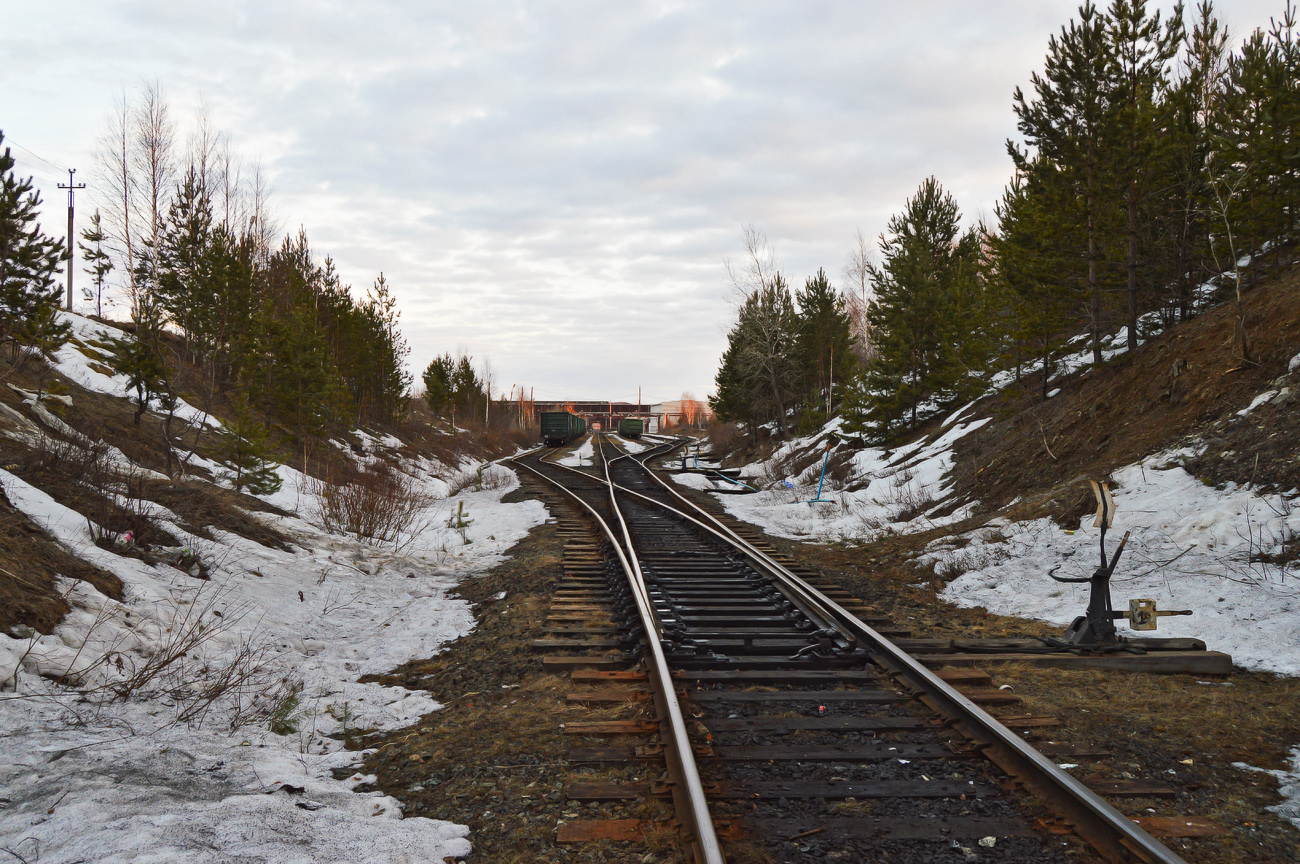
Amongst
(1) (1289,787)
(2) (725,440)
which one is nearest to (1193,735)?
(1) (1289,787)

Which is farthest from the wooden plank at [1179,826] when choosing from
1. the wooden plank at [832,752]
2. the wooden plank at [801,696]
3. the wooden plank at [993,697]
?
the wooden plank at [801,696]

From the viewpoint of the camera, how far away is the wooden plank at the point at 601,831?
293 centimetres

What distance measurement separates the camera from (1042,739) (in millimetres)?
3904

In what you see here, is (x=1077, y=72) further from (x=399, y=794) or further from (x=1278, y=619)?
(x=399, y=794)

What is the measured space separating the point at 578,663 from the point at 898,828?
279cm

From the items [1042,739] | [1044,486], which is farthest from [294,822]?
[1044,486]

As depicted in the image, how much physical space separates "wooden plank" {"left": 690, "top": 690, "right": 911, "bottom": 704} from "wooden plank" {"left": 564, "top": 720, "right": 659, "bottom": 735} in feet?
1.51

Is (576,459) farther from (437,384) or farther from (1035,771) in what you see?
(1035,771)

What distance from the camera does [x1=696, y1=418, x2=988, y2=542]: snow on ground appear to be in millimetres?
12867

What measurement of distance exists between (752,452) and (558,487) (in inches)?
818

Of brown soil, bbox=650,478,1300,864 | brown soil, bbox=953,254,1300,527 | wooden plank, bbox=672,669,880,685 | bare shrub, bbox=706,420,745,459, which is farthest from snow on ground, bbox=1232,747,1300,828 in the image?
bare shrub, bbox=706,420,745,459

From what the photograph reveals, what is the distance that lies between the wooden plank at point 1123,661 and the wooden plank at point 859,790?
1.91 metres

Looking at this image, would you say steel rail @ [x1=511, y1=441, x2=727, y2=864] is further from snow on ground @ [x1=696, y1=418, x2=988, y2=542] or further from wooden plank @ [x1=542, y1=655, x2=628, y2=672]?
snow on ground @ [x1=696, y1=418, x2=988, y2=542]

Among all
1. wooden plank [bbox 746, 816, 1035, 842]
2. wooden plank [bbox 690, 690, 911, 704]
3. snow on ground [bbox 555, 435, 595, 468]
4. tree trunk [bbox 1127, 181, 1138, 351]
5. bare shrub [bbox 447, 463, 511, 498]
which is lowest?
wooden plank [bbox 746, 816, 1035, 842]
